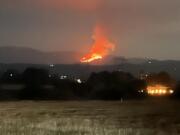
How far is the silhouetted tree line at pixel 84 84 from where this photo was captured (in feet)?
235

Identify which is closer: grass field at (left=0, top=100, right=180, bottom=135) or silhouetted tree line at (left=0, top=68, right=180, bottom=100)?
grass field at (left=0, top=100, right=180, bottom=135)

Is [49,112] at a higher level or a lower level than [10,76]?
lower

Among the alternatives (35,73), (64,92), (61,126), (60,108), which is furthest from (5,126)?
(35,73)

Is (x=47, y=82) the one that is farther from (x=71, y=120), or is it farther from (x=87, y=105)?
(x=71, y=120)

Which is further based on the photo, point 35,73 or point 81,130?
point 35,73

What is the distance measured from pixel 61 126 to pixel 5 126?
7.94 ft

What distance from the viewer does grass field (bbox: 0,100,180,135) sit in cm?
2205

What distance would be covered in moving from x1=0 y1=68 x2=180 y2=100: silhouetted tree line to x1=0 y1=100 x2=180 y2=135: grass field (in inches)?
1528

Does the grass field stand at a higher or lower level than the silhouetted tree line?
lower

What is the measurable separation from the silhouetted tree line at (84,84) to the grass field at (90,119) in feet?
127

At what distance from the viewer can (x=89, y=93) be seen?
78.1 metres

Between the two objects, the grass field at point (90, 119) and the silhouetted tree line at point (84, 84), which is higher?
the silhouetted tree line at point (84, 84)

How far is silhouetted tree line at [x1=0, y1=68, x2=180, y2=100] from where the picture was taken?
235 ft

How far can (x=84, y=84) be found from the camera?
87812 mm
